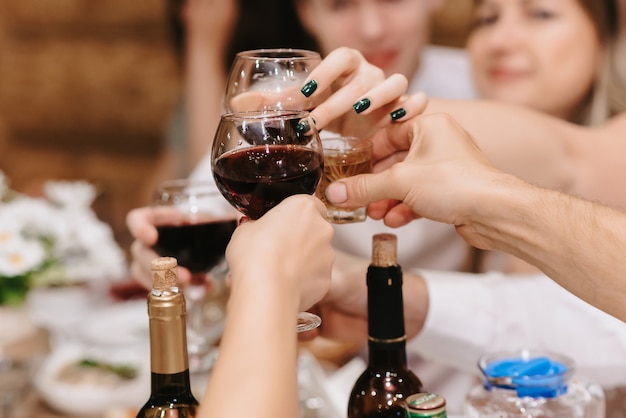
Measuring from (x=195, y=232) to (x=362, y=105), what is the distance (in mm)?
466

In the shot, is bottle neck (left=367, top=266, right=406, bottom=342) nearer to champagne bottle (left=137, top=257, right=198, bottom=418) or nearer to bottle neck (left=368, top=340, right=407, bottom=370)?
bottle neck (left=368, top=340, right=407, bottom=370)

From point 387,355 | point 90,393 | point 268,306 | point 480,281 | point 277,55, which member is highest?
point 277,55

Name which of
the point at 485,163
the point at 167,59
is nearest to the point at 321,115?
the point at 485,163

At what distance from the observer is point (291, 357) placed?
0.67 m

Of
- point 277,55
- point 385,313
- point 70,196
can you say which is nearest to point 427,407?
point 385,313

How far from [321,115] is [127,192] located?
9.70 ft

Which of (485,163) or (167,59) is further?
(167,59)

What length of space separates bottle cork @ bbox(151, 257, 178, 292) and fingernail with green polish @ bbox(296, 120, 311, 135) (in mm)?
223

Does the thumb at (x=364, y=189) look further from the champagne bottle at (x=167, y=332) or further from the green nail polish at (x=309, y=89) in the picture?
the champagne bottle at (x=167, y=332)

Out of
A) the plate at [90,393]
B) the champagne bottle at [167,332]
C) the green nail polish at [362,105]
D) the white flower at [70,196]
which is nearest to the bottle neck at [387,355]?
the champagne bottle at [167,332]

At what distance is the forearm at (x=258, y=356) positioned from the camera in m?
0.64

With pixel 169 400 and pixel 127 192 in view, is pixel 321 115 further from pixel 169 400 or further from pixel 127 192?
pixel 127 192

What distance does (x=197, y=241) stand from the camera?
4.48ft

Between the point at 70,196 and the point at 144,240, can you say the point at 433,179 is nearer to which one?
the point at 144,240
